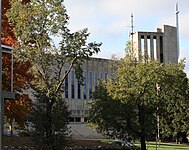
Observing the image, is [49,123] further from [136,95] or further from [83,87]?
[83,87]

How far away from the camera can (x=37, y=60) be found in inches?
1091

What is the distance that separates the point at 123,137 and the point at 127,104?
313cm

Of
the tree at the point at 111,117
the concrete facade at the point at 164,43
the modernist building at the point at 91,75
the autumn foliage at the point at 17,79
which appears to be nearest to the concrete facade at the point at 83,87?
the modernist building at the point at 91,75

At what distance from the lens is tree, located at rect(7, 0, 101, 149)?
27473 millimetres

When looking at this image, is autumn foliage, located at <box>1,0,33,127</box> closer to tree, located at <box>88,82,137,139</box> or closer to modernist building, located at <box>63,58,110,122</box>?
tree, located at <box>88,82,137,139</box>

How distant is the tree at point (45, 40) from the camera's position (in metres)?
27.5

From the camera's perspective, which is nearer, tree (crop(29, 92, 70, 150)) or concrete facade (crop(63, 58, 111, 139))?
tree (crop(29, 92, 70, 150))

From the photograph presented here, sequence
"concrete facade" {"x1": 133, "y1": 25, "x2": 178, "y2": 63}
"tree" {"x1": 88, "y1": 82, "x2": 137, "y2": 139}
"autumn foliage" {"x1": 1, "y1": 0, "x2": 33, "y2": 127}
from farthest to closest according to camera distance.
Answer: "concrete facade" {"x1": 133, "y1": 25, "x2": 178, "y2": 63}, "tree" {"x1": 88, "y1": 82, "x2": 137, "y2": 139}, "autumn foliage" {"x1": 1, "y1": 0, "x2": 33, "y2": 127}

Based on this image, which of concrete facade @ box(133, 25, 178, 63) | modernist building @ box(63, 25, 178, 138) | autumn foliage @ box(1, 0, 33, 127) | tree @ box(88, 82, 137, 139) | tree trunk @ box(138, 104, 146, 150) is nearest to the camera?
autumn foliage @ box(1, 0, 33, 127)

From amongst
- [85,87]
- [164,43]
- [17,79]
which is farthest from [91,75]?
[17,79]

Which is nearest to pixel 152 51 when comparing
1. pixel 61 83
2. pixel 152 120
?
pixel 152 120

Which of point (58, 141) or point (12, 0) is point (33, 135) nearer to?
point (58, 141)

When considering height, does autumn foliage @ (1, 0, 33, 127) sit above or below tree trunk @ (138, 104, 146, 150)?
above

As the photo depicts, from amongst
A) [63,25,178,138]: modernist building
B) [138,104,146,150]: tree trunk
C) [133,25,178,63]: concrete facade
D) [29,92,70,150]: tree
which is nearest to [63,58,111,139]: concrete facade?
[63,25,178,138]: modernist building
